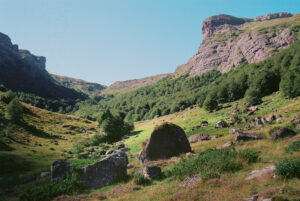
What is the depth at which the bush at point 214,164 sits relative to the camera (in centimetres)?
1210

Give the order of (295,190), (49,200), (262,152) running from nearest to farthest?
(295,190) → (49,200) → (262,152)

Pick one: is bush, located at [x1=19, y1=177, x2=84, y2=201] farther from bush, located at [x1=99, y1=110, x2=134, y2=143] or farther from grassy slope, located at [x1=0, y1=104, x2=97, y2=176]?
bush, located at [x1=99, y1=110, x2=134, y2=143]

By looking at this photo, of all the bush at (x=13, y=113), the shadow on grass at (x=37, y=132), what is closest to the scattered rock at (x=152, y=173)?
the shadow on grass at (x=37, y=132)

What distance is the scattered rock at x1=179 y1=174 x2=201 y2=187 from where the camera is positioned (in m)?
11.0

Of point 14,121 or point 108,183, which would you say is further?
point 14,121

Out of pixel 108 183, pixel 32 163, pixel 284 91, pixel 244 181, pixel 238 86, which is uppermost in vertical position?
pixel 238 86

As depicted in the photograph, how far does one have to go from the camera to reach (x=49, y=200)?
12508 mm

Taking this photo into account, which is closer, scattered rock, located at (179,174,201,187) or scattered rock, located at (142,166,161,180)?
scattered rock, located at (179,174,201,187)

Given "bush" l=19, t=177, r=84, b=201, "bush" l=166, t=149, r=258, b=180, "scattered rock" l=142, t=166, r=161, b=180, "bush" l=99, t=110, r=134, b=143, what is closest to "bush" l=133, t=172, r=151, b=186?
"scattered rock" l=142, t=166, r=161, b=180

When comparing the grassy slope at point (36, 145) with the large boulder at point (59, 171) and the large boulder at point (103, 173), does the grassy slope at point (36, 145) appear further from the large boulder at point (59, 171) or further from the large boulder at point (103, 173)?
the large boulder at point (103, 173)

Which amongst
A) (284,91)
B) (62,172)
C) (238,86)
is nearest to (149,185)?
(62,172)

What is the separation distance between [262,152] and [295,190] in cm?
848

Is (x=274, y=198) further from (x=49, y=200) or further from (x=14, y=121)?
(x=14, y=121)

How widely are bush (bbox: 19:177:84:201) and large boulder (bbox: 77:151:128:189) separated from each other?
0.75m
